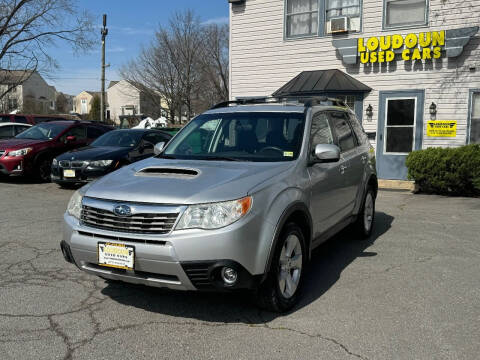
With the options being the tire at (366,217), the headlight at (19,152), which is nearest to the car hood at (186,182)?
the tire at (366,217)

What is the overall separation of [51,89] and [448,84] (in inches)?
3272

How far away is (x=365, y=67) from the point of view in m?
12.8

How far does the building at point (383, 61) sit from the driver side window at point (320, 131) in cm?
782

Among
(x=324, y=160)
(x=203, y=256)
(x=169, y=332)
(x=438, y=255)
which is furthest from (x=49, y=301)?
(x=438, y=255)

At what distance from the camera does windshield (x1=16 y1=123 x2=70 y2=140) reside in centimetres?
1225

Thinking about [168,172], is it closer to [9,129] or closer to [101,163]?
[101,163]

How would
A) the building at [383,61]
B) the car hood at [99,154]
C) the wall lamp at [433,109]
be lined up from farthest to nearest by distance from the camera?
the wall lamp at [433,109] < the building at [383,61] < the car hood at [99,154]

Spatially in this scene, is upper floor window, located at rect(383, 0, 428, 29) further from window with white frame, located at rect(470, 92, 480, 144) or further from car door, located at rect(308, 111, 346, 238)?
car door, located at rect(308, 111, 346, 238)

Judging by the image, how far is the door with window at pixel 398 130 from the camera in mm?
12273

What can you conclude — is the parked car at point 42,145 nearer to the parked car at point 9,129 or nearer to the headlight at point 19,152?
the headlight at point 19,152

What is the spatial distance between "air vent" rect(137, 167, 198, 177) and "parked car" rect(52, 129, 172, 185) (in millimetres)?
6150

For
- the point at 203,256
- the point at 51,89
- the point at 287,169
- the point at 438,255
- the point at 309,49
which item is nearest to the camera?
the point at 203,256

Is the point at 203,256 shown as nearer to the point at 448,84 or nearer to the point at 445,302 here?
the point at 445,302

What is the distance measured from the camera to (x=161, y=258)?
10.7 ft
